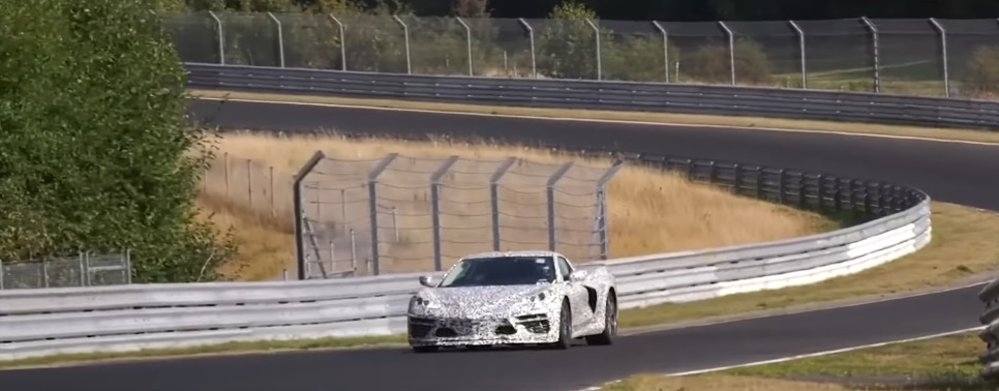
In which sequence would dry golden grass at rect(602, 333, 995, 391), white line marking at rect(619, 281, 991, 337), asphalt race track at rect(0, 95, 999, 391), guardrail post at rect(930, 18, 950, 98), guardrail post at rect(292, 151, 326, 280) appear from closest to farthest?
dry golden grass at rect(602, 333, 995, 391) < asphalt race track at rect(0, 95, 999, 391) < white line marking at rect(619, 281, 991, 337) < guardrail post at rect(292, 151, 326, 280) < guardrail post at rect(930, 18, 950, 98)

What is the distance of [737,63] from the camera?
51906mm

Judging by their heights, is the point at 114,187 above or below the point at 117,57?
below

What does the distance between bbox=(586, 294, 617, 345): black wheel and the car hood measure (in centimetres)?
159

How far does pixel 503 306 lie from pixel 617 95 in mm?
32399

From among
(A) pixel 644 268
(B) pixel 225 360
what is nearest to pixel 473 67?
(A) pixel 644 268

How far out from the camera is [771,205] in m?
40.5

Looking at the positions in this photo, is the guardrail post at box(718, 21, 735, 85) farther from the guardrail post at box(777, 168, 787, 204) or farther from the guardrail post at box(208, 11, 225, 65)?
the guardrail post at box(208, 11, 225, 65)

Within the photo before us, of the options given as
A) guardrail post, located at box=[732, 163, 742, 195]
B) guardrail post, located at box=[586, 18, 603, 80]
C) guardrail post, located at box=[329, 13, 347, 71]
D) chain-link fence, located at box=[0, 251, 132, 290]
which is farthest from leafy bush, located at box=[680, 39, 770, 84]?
chain-link fence, located at box=[0, 251, 132, 290]

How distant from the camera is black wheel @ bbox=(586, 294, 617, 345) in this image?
2053 cm

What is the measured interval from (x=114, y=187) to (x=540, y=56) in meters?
24.4

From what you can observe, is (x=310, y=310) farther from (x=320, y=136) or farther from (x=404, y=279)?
(x=320, y=136)

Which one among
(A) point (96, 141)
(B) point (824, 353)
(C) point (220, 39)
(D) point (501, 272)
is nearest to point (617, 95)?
(C) point (220, 39)

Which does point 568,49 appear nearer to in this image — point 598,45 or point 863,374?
point 598,45

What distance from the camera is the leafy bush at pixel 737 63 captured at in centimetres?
5172
